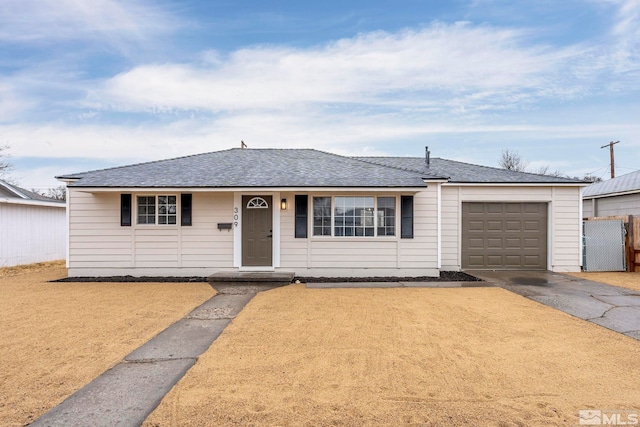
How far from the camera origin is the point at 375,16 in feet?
38.6

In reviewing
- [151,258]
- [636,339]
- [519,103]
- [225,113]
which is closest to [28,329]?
[151,258]

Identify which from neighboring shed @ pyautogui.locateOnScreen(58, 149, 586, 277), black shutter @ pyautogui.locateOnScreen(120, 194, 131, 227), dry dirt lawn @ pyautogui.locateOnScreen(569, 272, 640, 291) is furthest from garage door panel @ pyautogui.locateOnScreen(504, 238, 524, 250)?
black shutter @ pyautogui.locateOnScreen(120, 194, 131, 227)

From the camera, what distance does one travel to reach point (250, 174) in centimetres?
932

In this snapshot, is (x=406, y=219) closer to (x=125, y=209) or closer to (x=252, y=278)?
(x=252, y=278)

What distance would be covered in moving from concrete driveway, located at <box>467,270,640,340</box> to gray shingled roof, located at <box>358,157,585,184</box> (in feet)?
9.40

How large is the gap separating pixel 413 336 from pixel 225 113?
51.4 feet

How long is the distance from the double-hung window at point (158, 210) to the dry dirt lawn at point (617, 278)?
38.6ft

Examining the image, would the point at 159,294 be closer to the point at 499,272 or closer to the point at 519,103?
the point at 499,272

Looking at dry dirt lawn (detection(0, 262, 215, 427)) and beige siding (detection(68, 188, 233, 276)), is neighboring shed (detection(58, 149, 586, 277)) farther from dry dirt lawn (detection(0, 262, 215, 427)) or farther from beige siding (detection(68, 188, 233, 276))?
dry dirt lawn (detection(0, 262, 215, 427))

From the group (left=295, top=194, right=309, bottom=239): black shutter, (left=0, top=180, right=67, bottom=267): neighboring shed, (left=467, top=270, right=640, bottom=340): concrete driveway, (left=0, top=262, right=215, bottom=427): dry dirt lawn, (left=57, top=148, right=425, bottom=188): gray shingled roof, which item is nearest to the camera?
(left=0, top=262, right=215, bottom=427): dry dirt lawn

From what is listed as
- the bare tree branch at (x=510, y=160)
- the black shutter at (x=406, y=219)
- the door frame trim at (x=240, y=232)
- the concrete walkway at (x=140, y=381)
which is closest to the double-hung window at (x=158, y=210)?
the door frame trim at (x=240, y=232)

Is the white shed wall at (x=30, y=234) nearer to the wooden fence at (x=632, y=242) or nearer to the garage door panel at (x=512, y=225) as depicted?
the garage door panel at (x=512, y=225)

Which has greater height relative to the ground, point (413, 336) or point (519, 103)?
point (519, 103)

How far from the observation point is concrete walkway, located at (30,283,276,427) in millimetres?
2477
